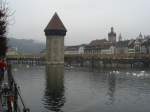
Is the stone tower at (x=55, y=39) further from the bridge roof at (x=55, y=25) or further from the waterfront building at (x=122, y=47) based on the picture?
the waterfront building at (x=122, y=47)

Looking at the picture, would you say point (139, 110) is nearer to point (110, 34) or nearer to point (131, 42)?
point (131, 42)

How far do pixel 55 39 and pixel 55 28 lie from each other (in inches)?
133

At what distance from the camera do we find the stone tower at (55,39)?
9606cm

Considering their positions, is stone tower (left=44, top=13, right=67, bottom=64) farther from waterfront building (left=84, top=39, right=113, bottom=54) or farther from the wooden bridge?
waterfront building (left=84, top=39, right=113, bottom=54)

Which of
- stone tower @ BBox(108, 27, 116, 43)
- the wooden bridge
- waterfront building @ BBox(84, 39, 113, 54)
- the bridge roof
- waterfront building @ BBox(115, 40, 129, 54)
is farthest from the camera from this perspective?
stone tower @ BBox(108, 27, 116, 43)

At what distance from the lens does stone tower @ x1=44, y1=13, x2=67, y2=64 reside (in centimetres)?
9606

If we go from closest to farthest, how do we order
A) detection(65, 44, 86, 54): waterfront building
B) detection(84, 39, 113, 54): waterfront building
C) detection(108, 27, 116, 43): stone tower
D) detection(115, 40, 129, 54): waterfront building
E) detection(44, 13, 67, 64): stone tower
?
detection(44, 13, 67, 64): stone tower < detection(115, 40, 129, 54): waterfront building < detection(84, 39, 113, 54): waterfront building < detection(65, 44, 86, 54): waterfront building < detection(108, 27, 116, 43): stone tower

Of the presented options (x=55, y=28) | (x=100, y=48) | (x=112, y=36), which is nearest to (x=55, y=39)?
(x=55, y=28)

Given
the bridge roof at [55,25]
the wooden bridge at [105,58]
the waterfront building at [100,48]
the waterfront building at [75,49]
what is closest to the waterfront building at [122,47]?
the waterfront building at [100,48]

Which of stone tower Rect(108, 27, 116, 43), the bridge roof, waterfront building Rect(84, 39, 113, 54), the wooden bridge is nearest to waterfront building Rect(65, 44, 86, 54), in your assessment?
waterfront building Rect(84, 39, 113, 54)

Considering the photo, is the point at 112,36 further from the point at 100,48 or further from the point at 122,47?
the point at 122,47

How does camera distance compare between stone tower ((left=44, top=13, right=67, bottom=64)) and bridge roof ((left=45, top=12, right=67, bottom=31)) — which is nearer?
bridge roof ((left=45, top=12, right=67, bottom=31))

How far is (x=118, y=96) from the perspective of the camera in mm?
29312

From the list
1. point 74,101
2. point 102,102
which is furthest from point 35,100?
point 102,102
